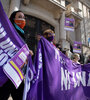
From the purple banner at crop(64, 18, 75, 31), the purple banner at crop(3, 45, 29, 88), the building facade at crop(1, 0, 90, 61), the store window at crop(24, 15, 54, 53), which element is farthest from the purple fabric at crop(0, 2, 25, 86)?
the purple banner at crop(64, 18, 75, 31)

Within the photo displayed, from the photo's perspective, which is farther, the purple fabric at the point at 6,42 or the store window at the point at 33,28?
the store window at the point at 33,28

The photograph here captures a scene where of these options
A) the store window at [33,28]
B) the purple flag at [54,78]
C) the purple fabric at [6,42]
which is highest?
the store window at [33,28]

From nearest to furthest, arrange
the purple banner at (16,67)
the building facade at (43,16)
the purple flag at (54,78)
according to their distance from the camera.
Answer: the purple banner at (16,67) < the purple flag at (54,78) < the building facade at (43,16)

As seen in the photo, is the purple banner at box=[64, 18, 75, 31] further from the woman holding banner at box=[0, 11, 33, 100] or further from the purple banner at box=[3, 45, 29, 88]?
the purple banner at box=[3, 45, 29, 88]

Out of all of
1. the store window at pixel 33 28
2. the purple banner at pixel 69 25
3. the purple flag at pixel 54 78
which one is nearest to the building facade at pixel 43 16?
the store window at pixel 33 28

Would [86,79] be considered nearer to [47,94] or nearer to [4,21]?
[47,94]

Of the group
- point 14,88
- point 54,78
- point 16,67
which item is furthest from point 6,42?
point 54,78

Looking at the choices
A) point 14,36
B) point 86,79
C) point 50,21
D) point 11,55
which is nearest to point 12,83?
point 11,55

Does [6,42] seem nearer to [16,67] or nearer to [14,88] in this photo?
[16,67]

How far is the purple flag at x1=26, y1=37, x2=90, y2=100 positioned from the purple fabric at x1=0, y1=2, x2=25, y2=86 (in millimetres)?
466

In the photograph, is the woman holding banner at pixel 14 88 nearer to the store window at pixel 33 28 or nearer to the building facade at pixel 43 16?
the building facade at pixel 43 16

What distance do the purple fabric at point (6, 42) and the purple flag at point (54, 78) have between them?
1.53 feet

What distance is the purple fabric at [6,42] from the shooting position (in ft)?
4.71

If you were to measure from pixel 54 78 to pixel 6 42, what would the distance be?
1.16 metres
